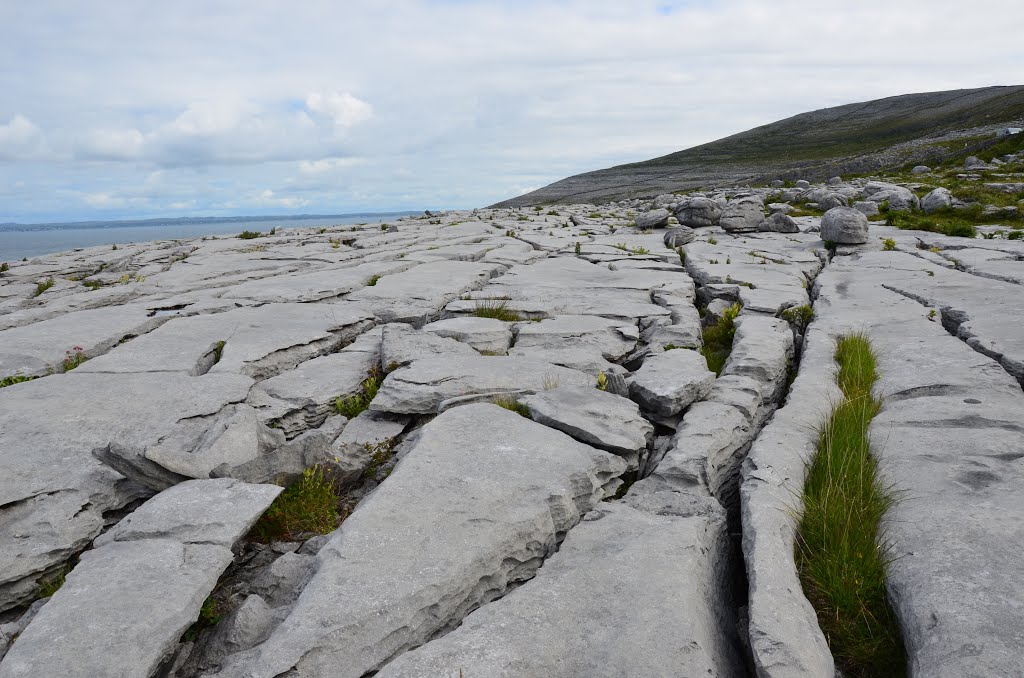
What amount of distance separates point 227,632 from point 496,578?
54.5 inches

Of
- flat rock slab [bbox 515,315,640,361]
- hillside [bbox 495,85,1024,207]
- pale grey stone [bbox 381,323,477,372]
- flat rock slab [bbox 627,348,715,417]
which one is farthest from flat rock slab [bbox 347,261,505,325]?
hillside [bbox 495,85,1024,207]

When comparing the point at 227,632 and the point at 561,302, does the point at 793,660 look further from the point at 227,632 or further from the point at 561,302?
the point at 561,302

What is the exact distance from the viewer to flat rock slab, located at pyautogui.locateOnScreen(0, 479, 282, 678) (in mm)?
2527

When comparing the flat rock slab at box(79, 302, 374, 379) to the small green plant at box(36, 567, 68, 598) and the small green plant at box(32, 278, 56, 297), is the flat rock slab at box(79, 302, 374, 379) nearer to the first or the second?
the small green plant at box(36, 567, 68, 598)

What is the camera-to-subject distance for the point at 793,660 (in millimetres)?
2482

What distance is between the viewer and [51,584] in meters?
3.31

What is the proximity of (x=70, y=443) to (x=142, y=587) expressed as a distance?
2000mm

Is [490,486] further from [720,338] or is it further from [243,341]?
[720,338]

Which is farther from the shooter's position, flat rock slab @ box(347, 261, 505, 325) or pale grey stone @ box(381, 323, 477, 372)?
flat rock slab @ box(347, 261, 505, 325)

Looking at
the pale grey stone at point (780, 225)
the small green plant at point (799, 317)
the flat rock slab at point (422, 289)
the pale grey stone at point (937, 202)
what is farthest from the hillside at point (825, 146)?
the small green plant at point (799, 317)

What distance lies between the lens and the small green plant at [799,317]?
7.82 meters

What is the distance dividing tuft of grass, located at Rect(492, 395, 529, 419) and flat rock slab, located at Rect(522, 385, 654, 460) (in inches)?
2.4

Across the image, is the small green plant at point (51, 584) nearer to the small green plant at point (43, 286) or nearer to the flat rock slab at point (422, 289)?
the flat rock slab at point (422, 289)

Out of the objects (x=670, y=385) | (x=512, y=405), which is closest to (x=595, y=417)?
(x=512, y=405)
